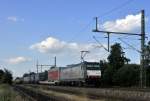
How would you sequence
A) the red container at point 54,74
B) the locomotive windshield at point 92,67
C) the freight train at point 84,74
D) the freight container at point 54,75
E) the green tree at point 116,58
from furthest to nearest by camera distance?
1. the green tree at point 116,58
2. the red container at point 54,74
3. the freight container at point 54,75
4. the locomotive windshield at point 92,67
5. the freight train at point 84,74

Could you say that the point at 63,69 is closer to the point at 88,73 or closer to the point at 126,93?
the point at 88,73

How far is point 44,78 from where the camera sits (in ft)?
393

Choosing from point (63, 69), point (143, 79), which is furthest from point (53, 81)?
point (143, 79)

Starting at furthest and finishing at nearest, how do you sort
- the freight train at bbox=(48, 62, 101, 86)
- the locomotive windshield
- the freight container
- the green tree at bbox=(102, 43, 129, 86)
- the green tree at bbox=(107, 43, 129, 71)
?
the green tree at bbox=(107, 43, 129, 71), the freight container, the green tree at bbox=(102, 43, 129, 86), the locomotive windshield, the freight train at bbox=(48, 62, 101, 86)

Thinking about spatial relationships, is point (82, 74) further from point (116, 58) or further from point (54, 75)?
point (116, 58)

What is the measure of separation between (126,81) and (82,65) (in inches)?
898

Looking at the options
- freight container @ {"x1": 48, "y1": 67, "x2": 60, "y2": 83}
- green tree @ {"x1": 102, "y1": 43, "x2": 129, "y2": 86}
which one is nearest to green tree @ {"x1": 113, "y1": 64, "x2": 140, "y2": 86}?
green tree @ {"x1": 102, "y1": 43, "x2": 129, "y2": 86}

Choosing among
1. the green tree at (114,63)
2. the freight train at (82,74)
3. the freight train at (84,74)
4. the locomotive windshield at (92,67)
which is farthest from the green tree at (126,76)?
the locomotive windshield at (92,67)

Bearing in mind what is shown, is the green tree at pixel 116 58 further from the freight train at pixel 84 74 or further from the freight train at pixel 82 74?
the freight train at pixel 84 74

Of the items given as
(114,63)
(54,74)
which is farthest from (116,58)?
(54,74)

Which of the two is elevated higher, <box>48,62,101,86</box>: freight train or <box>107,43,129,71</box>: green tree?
<box>107,43,129,71</box>: green tree

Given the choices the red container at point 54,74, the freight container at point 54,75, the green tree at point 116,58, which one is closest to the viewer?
the freight container at point 54,75

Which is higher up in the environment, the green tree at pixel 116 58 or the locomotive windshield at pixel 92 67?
the green tree at pixel 116 58

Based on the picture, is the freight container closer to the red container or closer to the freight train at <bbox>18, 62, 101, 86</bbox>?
the red container
